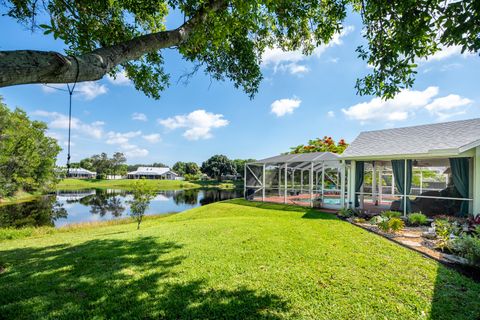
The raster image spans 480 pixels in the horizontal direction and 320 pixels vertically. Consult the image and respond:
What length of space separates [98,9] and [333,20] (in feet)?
15.2

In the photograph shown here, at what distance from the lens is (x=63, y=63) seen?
5.87 feet

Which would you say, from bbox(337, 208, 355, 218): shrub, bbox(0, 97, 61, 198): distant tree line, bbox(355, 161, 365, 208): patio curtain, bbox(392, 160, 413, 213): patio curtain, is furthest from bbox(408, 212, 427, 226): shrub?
bbox(0, 97, 61, 198): distant tree line

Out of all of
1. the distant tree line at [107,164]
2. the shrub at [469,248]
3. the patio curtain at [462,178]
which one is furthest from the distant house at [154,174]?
the shrub at [469,248]

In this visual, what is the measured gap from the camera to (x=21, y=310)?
2.83m

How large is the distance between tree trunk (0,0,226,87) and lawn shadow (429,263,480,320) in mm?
4822

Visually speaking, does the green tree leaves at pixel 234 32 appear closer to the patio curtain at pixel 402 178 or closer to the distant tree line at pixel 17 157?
the patio curtain at pixel 402 178

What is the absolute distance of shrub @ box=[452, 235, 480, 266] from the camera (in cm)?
435

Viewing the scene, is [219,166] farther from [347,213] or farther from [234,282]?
[234,282]

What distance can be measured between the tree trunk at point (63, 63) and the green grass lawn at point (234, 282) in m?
2.74

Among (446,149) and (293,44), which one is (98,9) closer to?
(293,44)

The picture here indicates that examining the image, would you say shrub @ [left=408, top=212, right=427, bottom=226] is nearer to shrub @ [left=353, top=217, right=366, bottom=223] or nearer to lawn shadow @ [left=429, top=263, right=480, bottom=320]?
shrub @ [left=353, top=217, right=366, bottom=223]

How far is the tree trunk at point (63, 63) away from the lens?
1.53 m

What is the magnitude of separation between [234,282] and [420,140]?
10854 millimetres

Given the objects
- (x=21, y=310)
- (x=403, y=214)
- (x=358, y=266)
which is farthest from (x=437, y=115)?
(x=21, y=310)
